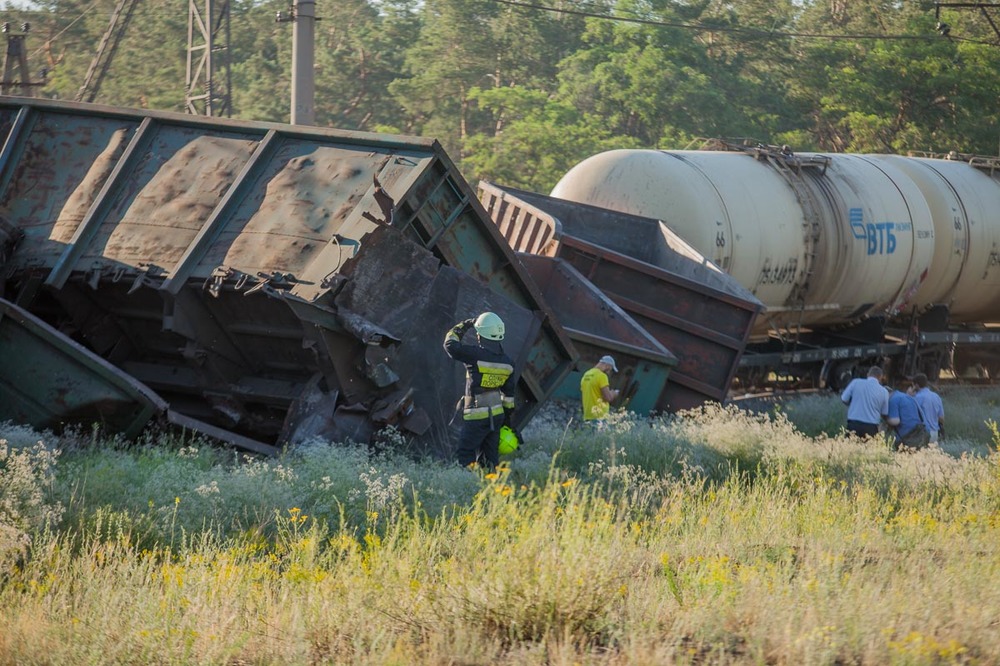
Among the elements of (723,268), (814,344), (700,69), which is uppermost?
(700,69)

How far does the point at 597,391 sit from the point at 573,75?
929 inches

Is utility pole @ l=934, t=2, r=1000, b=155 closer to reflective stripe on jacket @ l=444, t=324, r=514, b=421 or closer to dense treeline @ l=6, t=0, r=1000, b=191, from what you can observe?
dense treeline @ l=6, t=0, r=1000, b=191

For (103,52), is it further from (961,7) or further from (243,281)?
(243,281)

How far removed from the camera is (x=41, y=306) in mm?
8805

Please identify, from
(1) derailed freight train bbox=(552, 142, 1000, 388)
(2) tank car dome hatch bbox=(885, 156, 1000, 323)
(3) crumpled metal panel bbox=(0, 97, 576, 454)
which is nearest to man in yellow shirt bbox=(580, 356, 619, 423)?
(3) crumpled metal panel bbox=(0, 97, 576, 454)

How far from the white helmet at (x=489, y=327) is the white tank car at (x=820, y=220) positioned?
670 cm

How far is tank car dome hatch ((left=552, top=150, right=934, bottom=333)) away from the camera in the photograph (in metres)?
14.7

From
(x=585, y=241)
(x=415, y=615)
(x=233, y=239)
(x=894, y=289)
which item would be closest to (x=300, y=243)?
(x=233, y=239)

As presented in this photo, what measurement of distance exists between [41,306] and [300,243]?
214 cm

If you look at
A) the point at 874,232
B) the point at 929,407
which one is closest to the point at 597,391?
the point at 929,407

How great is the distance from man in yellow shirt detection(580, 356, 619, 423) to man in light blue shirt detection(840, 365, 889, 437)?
288 cm

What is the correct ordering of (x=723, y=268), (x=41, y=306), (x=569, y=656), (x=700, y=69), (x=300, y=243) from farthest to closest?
(x=700, y=69), (x=723, y=268), (x=41, y=306), (x=300, y=243), (x=569, y=656)

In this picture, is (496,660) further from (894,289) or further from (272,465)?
(894,289)

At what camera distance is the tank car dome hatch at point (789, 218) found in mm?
14656
